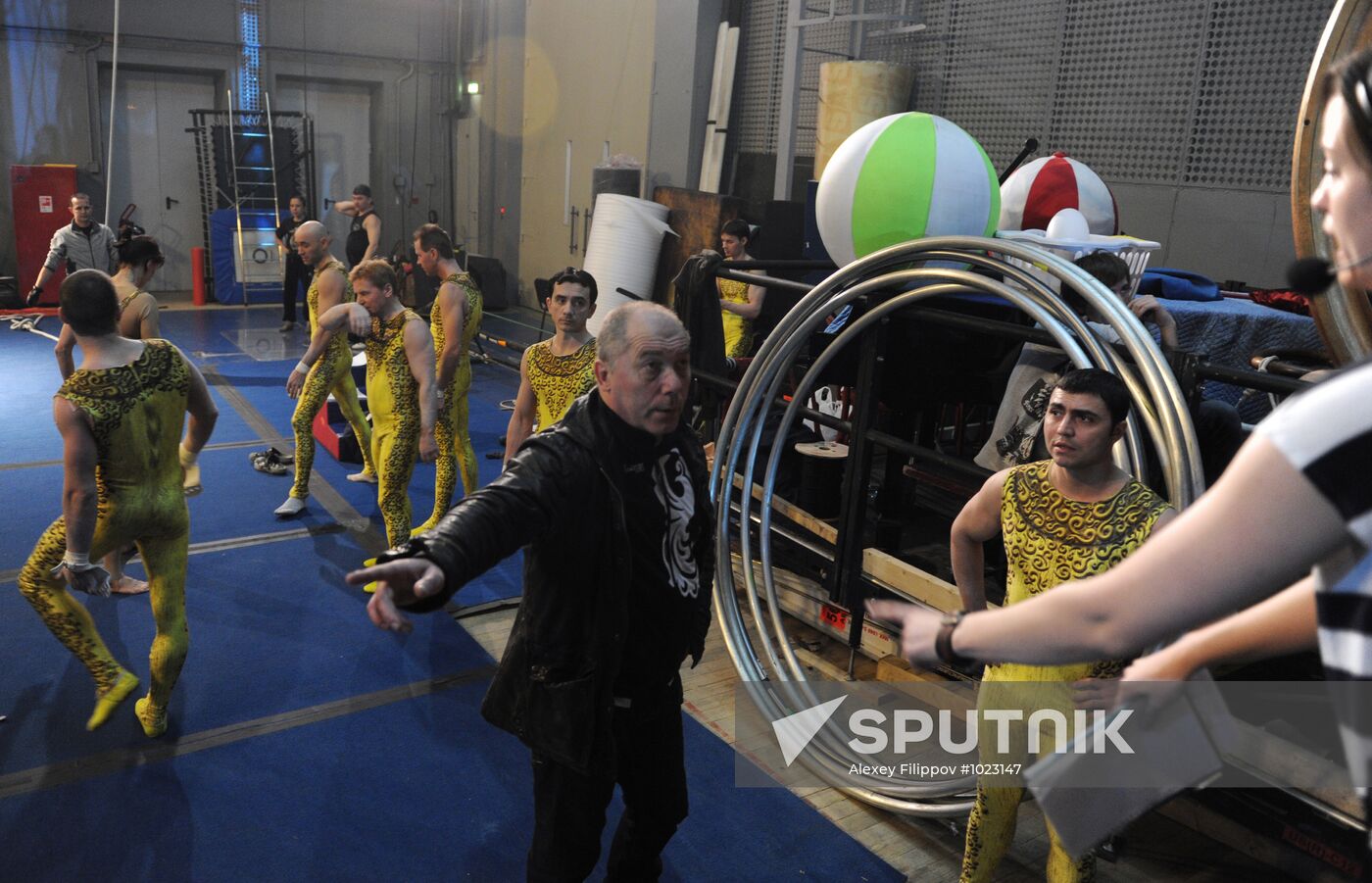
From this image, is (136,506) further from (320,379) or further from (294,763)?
(320,379)

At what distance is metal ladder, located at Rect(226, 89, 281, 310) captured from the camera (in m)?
14.9

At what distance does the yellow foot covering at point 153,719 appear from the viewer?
156 inches

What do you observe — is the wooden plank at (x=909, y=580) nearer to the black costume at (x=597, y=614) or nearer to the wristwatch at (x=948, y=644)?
the black costume at (x=597, y=614)

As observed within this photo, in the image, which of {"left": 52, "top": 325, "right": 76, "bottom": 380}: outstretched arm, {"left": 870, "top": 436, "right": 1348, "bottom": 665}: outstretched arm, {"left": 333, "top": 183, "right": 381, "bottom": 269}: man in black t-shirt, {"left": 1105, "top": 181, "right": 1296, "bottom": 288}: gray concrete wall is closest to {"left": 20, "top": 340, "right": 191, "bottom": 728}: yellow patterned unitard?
{"left": 52, "top": 325, "right": 76, "bottom": 380}: outstretched arm

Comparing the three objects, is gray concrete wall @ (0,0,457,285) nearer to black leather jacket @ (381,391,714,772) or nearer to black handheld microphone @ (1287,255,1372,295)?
black leather jacket @ (381,391,714,772)

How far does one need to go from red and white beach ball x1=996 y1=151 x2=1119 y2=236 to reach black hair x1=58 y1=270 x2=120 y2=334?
4070 millimetres

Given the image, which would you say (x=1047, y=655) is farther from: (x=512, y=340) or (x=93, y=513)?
(x=512, y=340)

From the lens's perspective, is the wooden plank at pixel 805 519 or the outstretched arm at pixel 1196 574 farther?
the wooden plank at pixel 805 519

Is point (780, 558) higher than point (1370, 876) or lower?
lower

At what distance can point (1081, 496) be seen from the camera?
2.83 m

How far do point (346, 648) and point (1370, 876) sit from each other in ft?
14.8

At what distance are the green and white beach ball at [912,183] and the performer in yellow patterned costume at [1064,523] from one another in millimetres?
1399

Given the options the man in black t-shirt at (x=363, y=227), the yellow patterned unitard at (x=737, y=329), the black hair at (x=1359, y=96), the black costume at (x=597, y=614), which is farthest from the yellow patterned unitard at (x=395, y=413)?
the man in black t-shirt at (x=363, y=227)

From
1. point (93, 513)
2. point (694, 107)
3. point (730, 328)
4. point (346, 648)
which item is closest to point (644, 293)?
point (694, 107)
